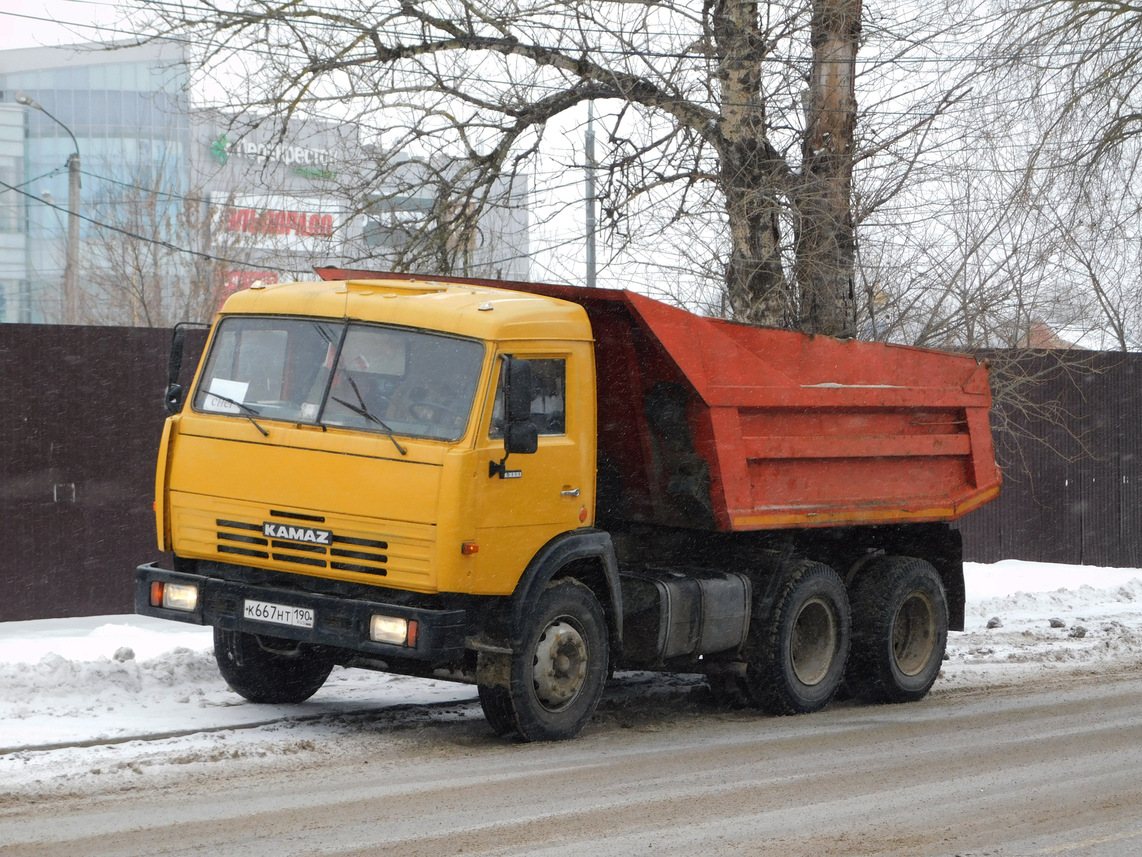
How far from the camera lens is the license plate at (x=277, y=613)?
7.25 meters

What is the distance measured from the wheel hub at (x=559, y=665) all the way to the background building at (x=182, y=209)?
4584mm

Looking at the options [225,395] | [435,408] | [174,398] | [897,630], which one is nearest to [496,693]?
[435,408]

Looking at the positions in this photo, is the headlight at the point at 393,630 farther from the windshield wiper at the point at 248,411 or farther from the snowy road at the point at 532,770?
the windshield wiper at the point at 248,411

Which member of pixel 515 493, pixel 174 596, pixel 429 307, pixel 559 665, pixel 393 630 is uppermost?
pixel 429 307

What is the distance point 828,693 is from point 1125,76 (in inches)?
379

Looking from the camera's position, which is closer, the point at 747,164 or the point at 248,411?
the point at 248,411

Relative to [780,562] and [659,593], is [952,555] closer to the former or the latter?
[780,562]

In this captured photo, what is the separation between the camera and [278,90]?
43.6ft

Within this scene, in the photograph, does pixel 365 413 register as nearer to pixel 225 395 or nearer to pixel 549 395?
pixel 225 395

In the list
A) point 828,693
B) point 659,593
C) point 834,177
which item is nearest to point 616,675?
point 828,693

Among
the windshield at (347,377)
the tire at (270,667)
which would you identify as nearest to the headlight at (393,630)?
the windshield at (347,377)

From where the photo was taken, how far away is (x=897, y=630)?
10336 mm

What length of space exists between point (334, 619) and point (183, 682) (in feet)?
6.82

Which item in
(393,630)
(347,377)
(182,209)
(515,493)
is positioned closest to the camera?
(393,630)
